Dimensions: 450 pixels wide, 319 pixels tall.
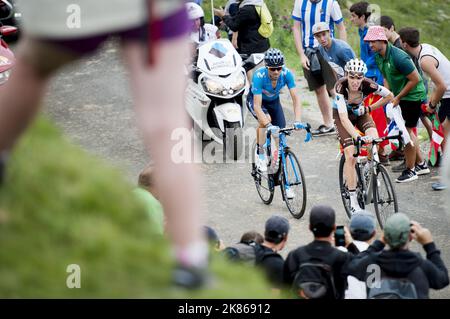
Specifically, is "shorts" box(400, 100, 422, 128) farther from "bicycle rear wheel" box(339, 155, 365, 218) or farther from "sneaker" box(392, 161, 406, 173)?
"bicycle rear wheel" box(339, 155, 365, 218)

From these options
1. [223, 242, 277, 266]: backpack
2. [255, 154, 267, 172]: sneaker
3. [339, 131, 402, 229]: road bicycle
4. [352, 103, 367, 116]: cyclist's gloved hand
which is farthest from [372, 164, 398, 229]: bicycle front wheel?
[223, 242, 277, 266]: backpack

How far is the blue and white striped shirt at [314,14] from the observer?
14.8 m

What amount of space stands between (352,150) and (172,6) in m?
7.62

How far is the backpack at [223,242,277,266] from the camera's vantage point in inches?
270

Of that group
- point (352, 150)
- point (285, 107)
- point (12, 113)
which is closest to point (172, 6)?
point (12, 113)

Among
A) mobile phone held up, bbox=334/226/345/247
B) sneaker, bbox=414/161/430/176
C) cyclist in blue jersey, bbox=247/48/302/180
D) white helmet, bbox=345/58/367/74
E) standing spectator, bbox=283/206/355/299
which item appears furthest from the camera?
sneaker, bbox=414/161/430/176

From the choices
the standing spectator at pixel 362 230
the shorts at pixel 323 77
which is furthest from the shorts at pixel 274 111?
the standing spectator at pixel 362 230

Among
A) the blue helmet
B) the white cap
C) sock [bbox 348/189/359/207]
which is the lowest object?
sock [bbox 348/189/359/207]

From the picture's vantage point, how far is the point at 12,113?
13.1 feet

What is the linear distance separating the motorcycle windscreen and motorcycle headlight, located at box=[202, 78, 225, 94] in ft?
0.49

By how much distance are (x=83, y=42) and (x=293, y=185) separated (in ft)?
26.2

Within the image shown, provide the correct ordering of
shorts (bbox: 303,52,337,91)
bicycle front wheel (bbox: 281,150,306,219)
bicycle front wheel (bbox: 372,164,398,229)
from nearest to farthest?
bicycle front wheel (bbox: 372,164,398,229), bicycle front wheel (bbox: 281,150,306,219), shorts (bbox: 303,52,337,91)

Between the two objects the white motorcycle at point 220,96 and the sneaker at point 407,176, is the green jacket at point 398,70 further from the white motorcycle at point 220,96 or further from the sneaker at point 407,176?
the white motorcycle at point 220,96

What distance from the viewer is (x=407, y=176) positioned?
12617 millimetres
